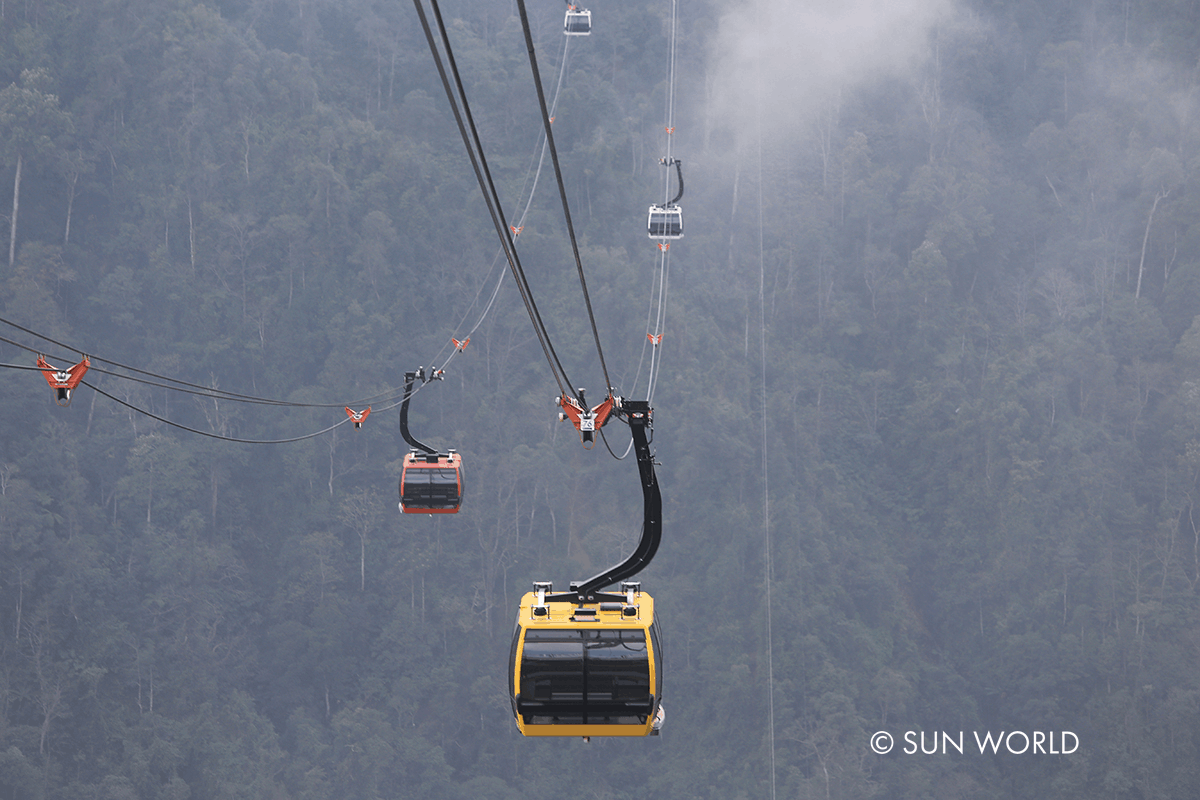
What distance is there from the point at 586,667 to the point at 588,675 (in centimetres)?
7

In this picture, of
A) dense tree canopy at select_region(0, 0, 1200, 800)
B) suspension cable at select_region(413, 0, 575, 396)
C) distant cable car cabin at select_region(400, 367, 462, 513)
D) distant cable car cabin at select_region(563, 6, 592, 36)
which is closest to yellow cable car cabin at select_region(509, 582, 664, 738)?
suspension cable at select_region(413, 0, 575, 396)

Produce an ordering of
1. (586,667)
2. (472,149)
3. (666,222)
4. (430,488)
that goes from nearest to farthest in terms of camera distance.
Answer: (472,149)
(586,667)
(430,488)
(666,222)

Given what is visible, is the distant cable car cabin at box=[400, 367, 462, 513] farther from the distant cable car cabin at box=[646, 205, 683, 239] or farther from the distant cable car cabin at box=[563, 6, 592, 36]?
the distant cable car cabin at box=[563, 6, 592, 36]

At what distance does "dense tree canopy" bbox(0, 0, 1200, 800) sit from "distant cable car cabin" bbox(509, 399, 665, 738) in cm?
3798

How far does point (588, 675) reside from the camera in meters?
10.3

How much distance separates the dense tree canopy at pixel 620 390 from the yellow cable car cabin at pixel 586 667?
37980 mm

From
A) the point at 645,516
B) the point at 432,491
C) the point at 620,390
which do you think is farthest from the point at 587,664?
the point at 620,390

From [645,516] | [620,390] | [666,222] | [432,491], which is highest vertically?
[666,222]

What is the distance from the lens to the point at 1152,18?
212 ft

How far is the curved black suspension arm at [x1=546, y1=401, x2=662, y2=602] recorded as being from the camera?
9500mm

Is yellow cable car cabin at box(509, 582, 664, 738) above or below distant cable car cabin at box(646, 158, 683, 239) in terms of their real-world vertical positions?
below

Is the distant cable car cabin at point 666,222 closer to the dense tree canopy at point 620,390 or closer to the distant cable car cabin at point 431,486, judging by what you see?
the distant cable car cabin at point 431,486

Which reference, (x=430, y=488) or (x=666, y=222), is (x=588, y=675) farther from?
(x=666, y=222)

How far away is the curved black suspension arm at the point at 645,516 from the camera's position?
9500mm
